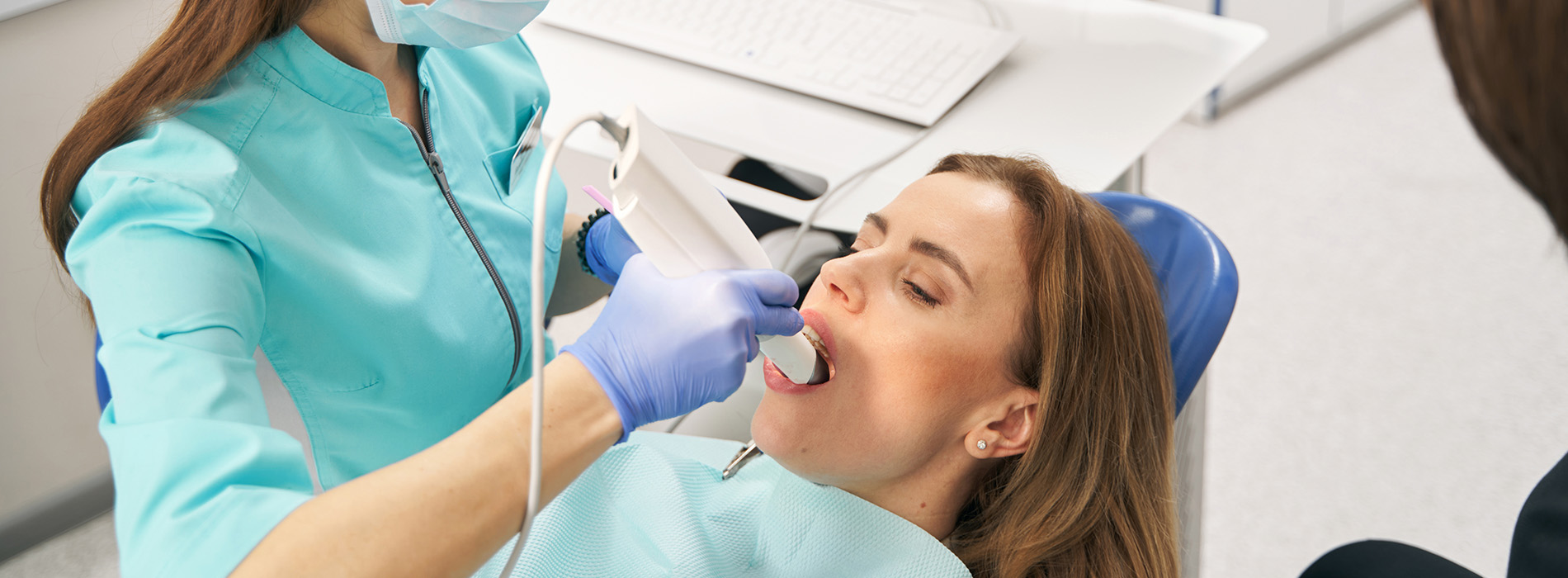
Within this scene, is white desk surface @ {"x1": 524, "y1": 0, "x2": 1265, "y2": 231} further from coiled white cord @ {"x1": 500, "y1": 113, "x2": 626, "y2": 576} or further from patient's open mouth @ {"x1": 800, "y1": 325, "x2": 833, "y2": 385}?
coiled white cord @ {"x1": 500, "y1": 113, "x2": 626, "y2": 576}

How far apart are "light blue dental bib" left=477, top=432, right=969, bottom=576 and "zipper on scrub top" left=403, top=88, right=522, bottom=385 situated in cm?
19

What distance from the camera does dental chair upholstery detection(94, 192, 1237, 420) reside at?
49.3 inches

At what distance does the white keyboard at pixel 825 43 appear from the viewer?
154cm

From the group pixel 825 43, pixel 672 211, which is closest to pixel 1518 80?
pixel 672 211

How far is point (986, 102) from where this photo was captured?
154 centimetres

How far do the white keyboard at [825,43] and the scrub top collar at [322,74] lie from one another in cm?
65

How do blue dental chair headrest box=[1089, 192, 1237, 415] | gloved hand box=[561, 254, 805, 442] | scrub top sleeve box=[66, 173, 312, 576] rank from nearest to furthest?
1. scrub top sleeve box=[66, 173, 312, 576]
2. gloved hand box=[561, 254, 805, 442]
3. blue dental chair headrest box=[1089, 192, 1237, 415]

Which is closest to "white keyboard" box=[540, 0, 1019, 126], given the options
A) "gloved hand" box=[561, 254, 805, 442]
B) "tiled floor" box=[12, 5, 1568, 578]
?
"gloved hand" box=[561, 254, 805, 442]

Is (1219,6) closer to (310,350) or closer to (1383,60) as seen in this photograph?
(1383,60)

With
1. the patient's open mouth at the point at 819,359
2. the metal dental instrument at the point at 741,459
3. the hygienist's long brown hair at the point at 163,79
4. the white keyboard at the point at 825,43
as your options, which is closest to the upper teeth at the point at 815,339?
the patient's open mouth at the point at 819,359

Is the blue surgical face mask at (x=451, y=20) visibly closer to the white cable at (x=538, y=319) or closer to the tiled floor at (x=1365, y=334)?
the white cable at (x=538, y=319)

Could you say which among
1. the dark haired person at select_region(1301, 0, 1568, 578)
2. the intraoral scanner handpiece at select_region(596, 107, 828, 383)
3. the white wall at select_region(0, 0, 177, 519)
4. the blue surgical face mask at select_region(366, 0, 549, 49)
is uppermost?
the dark haired person at select_region(1301, 0, 1568, 578)

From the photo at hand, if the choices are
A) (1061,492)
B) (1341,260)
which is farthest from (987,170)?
(1341,260)

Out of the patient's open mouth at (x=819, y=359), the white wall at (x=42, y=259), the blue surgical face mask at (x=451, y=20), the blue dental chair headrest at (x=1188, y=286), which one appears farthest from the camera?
the white wall at (x=42, y=259)
